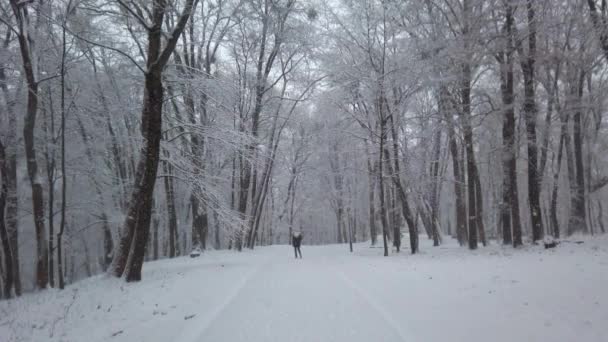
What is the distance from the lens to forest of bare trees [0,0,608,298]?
1037 cm

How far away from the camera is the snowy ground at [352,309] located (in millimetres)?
4480

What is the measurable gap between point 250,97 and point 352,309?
16.3 metres

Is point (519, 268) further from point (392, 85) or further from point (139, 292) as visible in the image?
point (392, 85)

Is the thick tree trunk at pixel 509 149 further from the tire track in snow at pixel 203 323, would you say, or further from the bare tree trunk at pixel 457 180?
the tire track in snow at pixel 203 323

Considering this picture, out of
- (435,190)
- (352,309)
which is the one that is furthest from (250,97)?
(352,309)

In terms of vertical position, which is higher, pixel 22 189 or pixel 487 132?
pixel 487 132

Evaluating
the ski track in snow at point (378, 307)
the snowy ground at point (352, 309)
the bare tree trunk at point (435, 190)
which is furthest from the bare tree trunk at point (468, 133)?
the ski track in snow at point (378, 307)

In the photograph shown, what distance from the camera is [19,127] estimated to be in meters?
15.1

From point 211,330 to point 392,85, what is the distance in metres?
13.4

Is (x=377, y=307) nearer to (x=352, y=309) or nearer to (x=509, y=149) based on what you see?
(x=352, y=309)

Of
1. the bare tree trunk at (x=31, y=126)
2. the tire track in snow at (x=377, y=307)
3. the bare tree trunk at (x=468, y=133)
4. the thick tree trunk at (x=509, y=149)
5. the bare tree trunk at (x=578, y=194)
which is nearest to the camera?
the tire track in snow at (x=377, y=307)

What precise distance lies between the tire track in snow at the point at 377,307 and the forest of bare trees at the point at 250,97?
3.84m

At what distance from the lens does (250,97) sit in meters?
20.0

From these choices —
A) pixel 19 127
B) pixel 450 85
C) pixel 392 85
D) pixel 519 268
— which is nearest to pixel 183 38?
pixel 19 127
